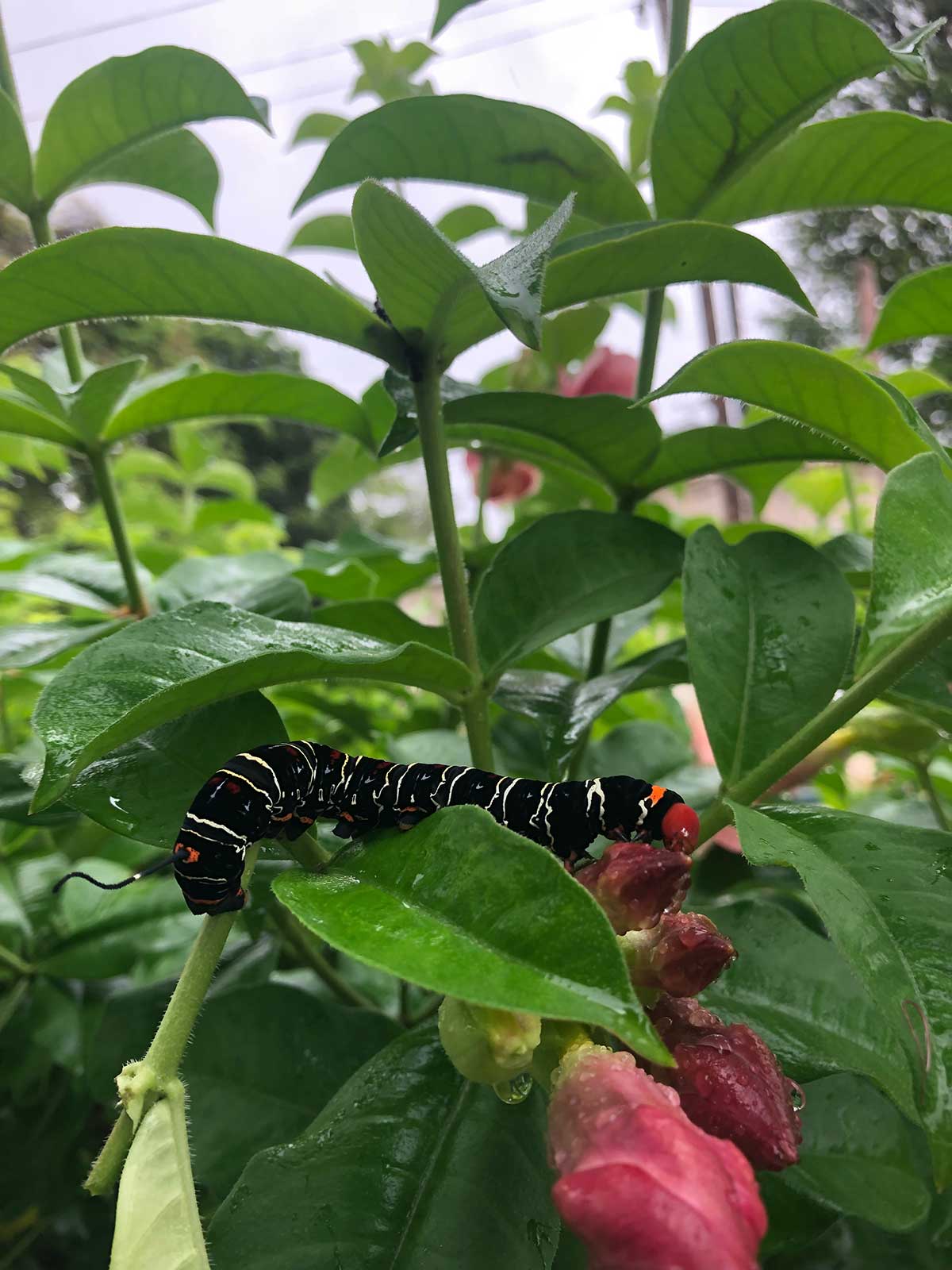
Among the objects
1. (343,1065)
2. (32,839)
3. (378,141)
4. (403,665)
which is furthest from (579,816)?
(32,839)

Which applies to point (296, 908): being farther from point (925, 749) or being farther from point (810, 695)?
point (925, 749)

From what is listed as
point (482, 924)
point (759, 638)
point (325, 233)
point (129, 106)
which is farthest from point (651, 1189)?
point (325, 233)

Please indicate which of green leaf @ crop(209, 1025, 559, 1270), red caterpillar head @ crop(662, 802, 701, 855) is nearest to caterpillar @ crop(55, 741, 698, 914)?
red caterpillar head @ crop(662, 802, 701, 855)

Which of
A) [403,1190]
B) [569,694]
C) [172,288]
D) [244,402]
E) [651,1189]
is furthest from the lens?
[244,402]

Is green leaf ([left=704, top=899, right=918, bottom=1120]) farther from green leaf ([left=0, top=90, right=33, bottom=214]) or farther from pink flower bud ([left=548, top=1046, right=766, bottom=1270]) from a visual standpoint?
green leaf ([left=0, top=90, right=33, bottom=214])

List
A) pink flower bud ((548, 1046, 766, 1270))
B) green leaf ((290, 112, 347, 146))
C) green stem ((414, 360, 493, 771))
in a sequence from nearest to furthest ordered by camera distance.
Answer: pink flower bud ((548, 1046, 766, 1270)) < green stem ((414, 360, 493, 771)) < green leaf ((290, 112, 347, 146))

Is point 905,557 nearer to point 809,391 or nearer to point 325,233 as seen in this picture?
point 809,391
